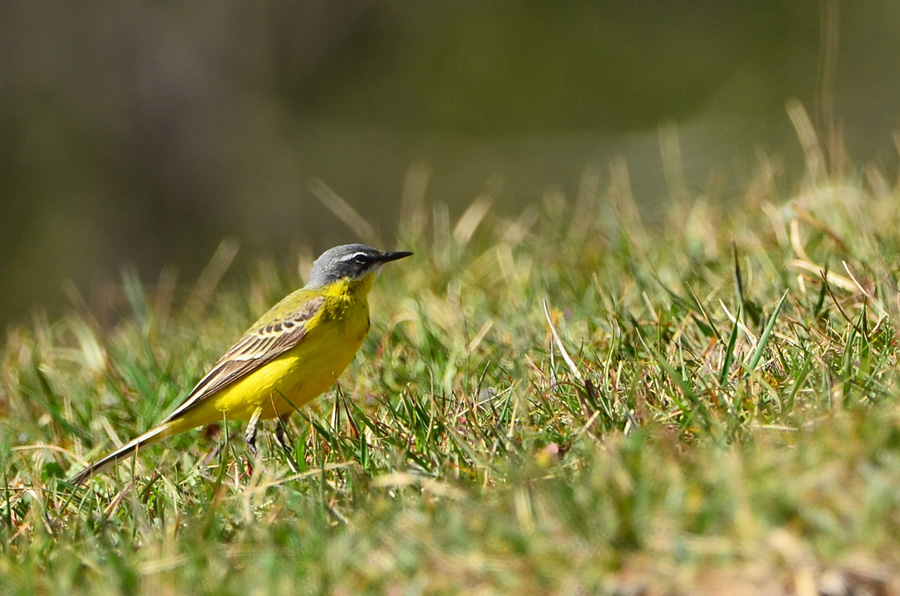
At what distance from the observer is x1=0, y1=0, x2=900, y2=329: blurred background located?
15.8 metres

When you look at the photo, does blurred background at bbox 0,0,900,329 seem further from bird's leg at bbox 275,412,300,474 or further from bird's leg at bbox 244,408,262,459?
bird's leg at bbox 275,412,300,474

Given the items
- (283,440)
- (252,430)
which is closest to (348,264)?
(252,430)

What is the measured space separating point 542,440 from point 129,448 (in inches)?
76.2

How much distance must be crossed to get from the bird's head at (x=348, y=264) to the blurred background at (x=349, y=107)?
764 centimetres

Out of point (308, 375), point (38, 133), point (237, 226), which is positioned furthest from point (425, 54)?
point (308, 375)

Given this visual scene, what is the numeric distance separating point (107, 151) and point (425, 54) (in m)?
8.49

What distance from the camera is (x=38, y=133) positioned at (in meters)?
17.4

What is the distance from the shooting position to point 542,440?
350 centimetres

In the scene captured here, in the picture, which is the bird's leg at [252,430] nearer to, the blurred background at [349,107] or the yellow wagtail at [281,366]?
the yellow wagtail at [281,366]

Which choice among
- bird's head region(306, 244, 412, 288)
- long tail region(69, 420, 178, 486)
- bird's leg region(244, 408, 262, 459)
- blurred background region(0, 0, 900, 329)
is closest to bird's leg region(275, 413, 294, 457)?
bird's leg region(244, 408, 262, 459)

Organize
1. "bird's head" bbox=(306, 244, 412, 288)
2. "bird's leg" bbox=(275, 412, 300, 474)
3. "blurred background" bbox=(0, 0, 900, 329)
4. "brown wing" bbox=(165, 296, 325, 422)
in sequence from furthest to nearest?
"blurred background" bbox=(0, 0, 900, 329) → "bird's head" bbox=(306, 244, 412, 288) → "brown wing" bbox=(165, 296, 325, 422) → "bird's leg" bbox=(275, 412, 300, 474)

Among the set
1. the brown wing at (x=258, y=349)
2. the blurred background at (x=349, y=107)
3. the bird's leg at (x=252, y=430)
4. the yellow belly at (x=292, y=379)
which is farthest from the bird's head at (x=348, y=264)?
the blurred background at (x=349, y=107)

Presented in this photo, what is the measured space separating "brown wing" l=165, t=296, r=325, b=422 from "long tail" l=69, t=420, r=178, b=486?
12 centimetres

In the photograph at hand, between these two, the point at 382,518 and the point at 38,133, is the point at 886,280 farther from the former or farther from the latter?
the point at 38,133
